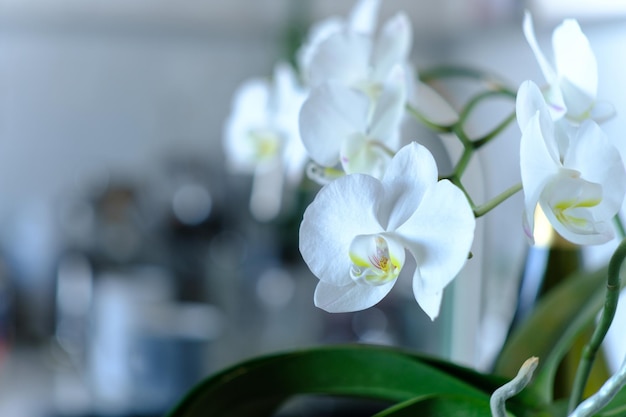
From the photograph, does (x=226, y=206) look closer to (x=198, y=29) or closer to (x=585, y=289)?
(x=198, y=29)

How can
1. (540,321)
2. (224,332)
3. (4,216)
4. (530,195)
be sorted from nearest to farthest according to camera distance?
1. (530,195)
2. (540,321)
3. (224,332)
4. (4,216)

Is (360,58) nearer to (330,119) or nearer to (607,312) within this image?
(330,119)

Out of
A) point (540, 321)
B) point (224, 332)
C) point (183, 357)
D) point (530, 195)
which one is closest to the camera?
point (530, 195)

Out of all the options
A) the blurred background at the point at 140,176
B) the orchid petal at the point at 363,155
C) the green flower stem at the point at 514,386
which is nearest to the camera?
the green flower stem at the point at 514,386

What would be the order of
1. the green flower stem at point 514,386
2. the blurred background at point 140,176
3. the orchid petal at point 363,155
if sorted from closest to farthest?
the green flower stem at point 514,386
the orchid petal at point 363,155
the blurred background at point 140,176

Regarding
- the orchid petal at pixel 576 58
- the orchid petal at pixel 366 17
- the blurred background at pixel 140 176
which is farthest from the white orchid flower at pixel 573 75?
the blurred background at pixel 140 176

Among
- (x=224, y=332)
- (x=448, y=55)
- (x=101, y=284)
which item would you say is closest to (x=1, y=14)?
(x=101, y=284)

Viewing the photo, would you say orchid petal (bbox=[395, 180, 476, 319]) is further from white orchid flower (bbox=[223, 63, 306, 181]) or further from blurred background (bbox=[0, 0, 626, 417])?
blurred background (bbox=[0, 0, 626, 417])

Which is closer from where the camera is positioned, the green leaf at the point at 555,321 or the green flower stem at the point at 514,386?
the green flower stem at the point at 514,386

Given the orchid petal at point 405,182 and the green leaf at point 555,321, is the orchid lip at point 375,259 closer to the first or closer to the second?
the orchid petal at point 405,182
